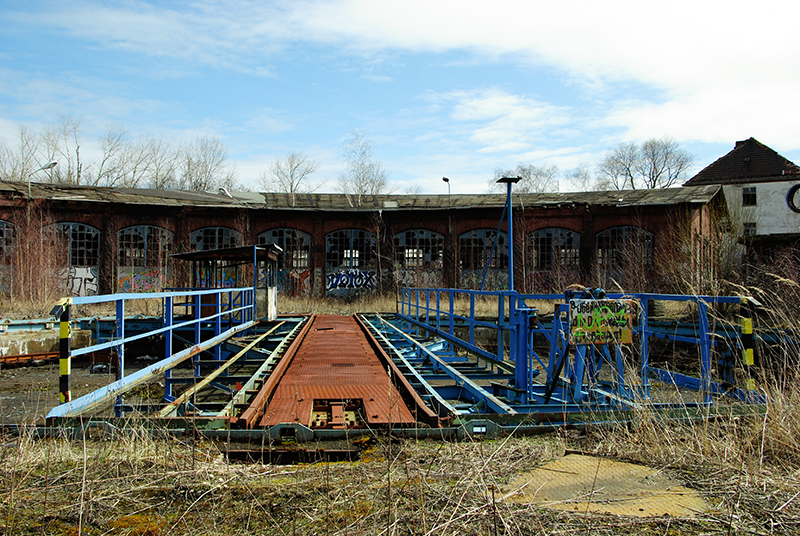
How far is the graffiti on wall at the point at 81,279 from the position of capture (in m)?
24.1

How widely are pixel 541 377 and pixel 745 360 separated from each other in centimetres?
612

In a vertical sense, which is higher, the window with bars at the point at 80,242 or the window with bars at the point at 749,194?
the window with bars at the point at 749,194

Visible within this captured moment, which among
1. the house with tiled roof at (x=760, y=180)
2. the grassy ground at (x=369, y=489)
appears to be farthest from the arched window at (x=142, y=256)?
the house with tiled roof at (x=760, y=180)

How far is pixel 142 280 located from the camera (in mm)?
24750

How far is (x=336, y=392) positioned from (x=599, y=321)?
9.24ft

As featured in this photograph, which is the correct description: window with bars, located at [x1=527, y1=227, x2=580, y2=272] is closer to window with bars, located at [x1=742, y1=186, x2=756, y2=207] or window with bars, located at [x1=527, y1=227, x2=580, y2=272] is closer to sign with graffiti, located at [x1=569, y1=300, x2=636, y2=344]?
window with bars, located at [x1=742, y1=186, x2=756, y2=207]

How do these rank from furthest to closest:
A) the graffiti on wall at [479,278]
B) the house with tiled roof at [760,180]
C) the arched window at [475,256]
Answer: the house with tiled roof at [760,180]
the arched window at [475,256]
the graffiti on wall at [479,278]

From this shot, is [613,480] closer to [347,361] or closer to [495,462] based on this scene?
[495,462]

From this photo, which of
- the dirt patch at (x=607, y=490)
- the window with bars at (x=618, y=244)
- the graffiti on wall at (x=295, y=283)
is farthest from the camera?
the graffiti on wall at (x=295, y=283)

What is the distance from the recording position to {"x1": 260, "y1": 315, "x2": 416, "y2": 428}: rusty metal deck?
461cm

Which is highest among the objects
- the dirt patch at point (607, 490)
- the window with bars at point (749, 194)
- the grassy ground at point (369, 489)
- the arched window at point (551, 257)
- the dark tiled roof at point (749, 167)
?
the dark tiled roof at point (749, 167)

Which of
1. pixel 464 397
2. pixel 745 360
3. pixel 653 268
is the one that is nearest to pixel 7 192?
pixel 464 397

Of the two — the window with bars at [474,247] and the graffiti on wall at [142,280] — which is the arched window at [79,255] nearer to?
the graffiti on wall at [142,280]

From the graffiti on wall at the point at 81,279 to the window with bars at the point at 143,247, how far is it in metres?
1.40
